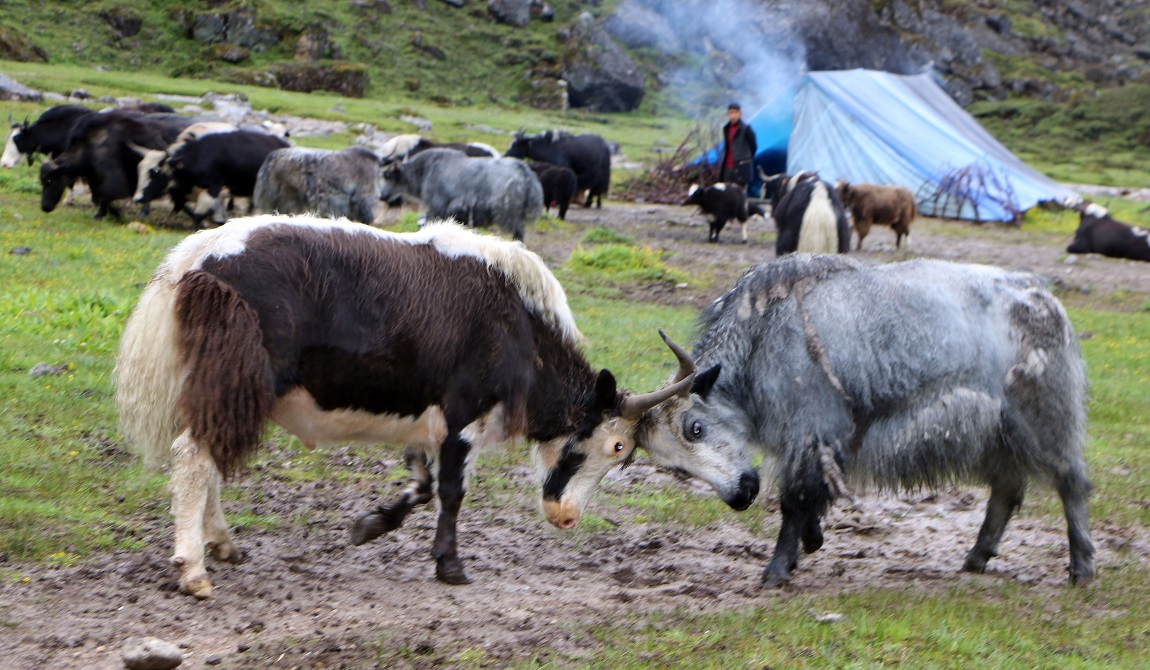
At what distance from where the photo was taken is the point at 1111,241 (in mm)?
17938

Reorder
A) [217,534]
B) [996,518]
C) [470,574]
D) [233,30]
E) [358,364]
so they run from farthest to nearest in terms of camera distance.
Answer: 1. [233,30]
2. [996,518]
3. [470,574]
4. [217,534]
5. [358,364]

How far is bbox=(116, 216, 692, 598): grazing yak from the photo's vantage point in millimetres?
4309

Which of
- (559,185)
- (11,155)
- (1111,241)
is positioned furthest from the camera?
(559,185)

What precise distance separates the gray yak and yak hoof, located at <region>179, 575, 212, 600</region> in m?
1.95

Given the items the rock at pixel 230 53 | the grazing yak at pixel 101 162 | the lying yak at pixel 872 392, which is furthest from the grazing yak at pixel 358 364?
the rock at pixel 230 53

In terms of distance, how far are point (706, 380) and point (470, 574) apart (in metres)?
1.30

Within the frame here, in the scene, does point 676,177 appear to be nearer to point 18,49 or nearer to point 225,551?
point 18,49

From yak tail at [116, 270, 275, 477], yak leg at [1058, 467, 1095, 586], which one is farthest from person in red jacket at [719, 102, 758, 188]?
yak tail at [116, 270, 275, 477]

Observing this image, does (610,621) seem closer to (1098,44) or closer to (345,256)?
(345,256)

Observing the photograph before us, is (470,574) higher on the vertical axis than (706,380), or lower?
lower

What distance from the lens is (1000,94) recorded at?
46.6 meters

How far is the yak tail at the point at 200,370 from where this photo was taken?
427cm

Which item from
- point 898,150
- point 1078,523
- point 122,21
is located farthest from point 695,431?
point 122,21

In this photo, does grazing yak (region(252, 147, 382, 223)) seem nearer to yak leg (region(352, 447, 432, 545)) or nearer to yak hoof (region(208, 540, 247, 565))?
yak leg (region(352, 447, 432, 545))
